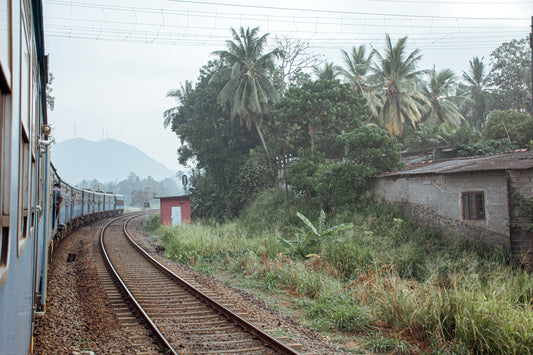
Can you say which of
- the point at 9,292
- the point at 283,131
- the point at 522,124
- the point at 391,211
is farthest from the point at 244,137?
the point at 9,292

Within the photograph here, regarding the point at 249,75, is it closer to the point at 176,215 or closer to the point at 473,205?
the point at 176,215

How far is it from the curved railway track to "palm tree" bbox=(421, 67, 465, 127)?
30848 millimetres

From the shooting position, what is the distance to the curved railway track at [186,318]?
572cm

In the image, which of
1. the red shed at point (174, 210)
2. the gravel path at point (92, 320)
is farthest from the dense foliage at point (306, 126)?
the gravel path at point (92, 320)

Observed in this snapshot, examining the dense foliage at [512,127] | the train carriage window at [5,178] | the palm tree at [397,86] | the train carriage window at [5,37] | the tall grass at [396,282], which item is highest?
the palm tree at [397,86]

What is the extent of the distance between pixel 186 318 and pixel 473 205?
9.54 m

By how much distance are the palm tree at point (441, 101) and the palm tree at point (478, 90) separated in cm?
448

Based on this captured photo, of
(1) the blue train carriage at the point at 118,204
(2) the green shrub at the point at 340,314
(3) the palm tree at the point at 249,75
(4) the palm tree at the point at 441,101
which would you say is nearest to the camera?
(2) the green shrub at the point at 340,314

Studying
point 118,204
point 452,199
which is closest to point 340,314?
point 452,199

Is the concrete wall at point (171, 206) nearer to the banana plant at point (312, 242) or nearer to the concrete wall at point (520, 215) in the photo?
the banana plant at point (312, 242)

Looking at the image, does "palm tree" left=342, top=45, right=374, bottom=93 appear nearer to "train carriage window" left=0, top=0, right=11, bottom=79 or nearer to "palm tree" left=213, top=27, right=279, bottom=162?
"palm tree" left=213, top=27, right=279, bottom=162

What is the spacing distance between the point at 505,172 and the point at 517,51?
33.0m

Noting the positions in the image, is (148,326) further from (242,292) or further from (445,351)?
(445,351)

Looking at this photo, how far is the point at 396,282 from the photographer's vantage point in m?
7.92
